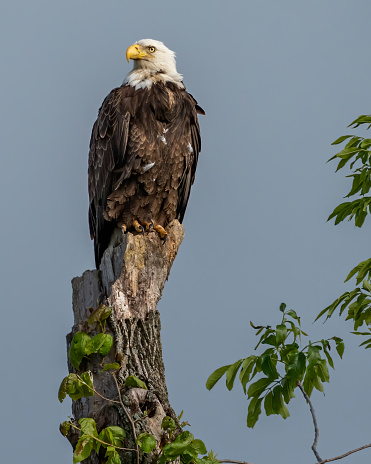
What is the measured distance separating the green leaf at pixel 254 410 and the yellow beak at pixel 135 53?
3912mm

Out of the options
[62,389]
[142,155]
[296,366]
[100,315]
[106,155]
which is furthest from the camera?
[106,155]

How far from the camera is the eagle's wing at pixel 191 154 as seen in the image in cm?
632

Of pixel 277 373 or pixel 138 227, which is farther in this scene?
pixel 138 227

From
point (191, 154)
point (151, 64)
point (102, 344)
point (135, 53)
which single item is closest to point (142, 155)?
point (191, 154)

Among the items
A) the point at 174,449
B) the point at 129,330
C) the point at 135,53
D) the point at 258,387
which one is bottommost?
the point at 174,449

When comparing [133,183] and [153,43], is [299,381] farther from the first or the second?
[153,43]

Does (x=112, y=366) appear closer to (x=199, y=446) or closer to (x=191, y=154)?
(x=199, y=446)

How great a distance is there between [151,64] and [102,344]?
134 inches

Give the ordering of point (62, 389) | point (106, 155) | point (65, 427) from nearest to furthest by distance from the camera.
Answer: point (62, 389) < point (65, 427) < point (106, 155)

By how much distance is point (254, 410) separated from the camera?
377 centimetres

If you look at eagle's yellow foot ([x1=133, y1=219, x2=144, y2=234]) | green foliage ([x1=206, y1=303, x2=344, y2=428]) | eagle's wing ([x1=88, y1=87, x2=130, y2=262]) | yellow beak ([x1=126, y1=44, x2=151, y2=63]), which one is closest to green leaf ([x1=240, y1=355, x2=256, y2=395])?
green foliage ([x1=206, y1=303, x2=344, y2=428])

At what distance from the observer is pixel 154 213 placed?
6.21m

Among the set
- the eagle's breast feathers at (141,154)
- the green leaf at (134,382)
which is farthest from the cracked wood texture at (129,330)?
the eagle's breast feathers at (141,154)

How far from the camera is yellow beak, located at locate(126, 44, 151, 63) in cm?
670
